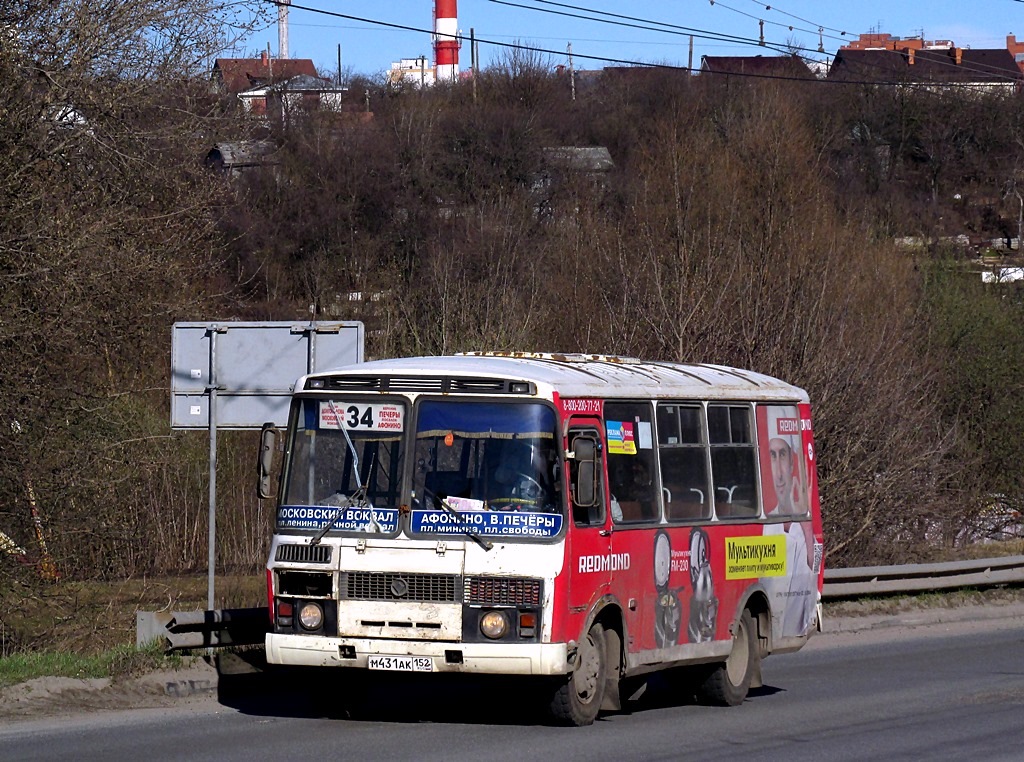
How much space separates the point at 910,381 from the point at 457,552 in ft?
62.6

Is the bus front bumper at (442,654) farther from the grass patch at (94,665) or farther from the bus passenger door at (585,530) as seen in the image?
the grass patch at (94,665)

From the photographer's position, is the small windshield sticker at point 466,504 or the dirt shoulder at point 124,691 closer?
the small windshield sticker at point 466,504

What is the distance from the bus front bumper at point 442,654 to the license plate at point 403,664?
0.02 m

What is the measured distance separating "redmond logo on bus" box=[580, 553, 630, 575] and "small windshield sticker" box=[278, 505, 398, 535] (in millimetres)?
1320

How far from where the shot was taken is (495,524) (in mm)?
10023

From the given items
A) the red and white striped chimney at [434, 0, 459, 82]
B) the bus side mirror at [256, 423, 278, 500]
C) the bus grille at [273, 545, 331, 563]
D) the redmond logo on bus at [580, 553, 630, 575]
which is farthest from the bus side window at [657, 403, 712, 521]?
the red and white striped chimney at [434, 0, 459, 82]

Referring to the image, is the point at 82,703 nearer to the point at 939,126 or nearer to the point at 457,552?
the point at 457,552

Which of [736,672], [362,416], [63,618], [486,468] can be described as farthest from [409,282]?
[486,468]

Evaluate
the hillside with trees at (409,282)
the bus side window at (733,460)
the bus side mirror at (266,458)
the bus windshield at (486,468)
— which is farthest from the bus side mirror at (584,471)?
the hillside with trees at (409,282)

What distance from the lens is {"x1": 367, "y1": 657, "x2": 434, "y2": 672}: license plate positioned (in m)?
9.87

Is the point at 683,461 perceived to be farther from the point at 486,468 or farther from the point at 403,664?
the point at 403,664

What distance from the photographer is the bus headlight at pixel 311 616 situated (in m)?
10.1

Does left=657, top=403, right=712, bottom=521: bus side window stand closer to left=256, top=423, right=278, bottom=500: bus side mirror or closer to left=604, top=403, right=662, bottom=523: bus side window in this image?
left=604, top=403, right=662, bottom=523: bus side window

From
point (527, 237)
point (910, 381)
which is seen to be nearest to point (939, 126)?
point (527, 237)
